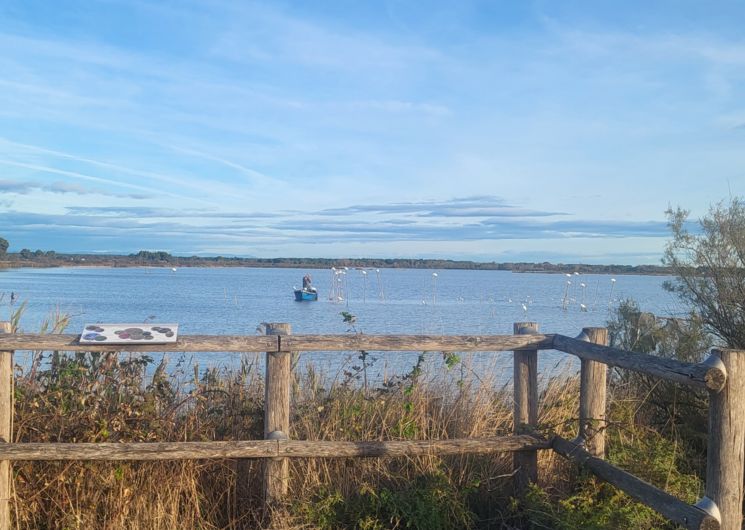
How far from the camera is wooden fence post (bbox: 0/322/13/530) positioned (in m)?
5.51

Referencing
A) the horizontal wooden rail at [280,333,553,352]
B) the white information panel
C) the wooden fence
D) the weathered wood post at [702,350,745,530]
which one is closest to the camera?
the weathered wood post at [702,350,745,530]

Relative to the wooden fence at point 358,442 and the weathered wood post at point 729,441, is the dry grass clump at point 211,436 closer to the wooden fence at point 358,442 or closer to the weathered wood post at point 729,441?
the wooden fence at point 358,442

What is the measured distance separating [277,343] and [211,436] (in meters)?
1.11

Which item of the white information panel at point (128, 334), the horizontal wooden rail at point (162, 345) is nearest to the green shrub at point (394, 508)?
the horizontal wooden rail at point (162, 345)

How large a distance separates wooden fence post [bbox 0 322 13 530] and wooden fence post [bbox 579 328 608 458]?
13.6 ft

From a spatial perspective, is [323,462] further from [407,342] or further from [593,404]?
[593,404]

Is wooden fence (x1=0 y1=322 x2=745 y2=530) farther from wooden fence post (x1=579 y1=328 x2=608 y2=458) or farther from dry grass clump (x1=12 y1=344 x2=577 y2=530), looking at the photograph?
dry grass clump (x1=12 y1=344 x2=577 y2=530)

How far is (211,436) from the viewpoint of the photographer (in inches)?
249

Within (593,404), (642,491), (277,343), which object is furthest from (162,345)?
(642,491)

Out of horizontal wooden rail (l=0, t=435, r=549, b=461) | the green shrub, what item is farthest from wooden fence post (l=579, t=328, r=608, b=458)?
the green shrub

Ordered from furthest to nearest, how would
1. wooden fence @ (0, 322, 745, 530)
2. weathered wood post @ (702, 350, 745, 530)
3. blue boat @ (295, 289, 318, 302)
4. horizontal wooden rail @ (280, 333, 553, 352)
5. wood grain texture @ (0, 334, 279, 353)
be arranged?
blue boat @ (295, 289, 318, 302), horizontal wooden rail @ (280, 333, 553, 352), wood grain texture @ (0, 334, 279, 353), wooden fence @ (0, 322, 745, 530), weathered wood post @ (702, 350, 745, 530)

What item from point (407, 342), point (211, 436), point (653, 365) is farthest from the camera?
point (211, 436)

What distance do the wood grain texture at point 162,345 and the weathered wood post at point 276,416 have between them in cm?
14

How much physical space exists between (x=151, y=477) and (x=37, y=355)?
173cm
